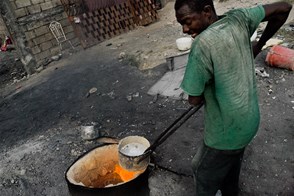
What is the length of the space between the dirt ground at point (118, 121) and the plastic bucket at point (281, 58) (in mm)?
131

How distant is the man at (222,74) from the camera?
6.55ft

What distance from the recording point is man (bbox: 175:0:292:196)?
6.55 feet

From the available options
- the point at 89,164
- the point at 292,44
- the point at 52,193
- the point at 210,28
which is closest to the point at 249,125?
the point at 210,28

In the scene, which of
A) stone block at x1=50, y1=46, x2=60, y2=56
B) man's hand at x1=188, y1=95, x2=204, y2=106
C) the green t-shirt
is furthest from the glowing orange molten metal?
stone block at x1=50, y1=46, x2=60, y2=56

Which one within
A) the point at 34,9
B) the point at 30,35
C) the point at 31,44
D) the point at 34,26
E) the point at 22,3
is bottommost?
the point at 31,44


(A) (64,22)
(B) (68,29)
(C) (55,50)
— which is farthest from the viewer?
(B) (68,29)

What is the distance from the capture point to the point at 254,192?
3.43 metres

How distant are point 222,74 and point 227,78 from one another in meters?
0.05

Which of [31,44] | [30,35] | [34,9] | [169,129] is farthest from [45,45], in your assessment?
[169,129]

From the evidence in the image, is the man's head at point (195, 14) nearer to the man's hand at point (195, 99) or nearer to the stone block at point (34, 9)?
the man's hand at point (195, 99)

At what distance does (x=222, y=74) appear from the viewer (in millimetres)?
2039

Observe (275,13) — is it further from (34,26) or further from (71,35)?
(71,35)

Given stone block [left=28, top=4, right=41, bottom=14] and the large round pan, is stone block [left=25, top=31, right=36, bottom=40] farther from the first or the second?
the large round pan

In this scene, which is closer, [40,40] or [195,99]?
[195,99]
